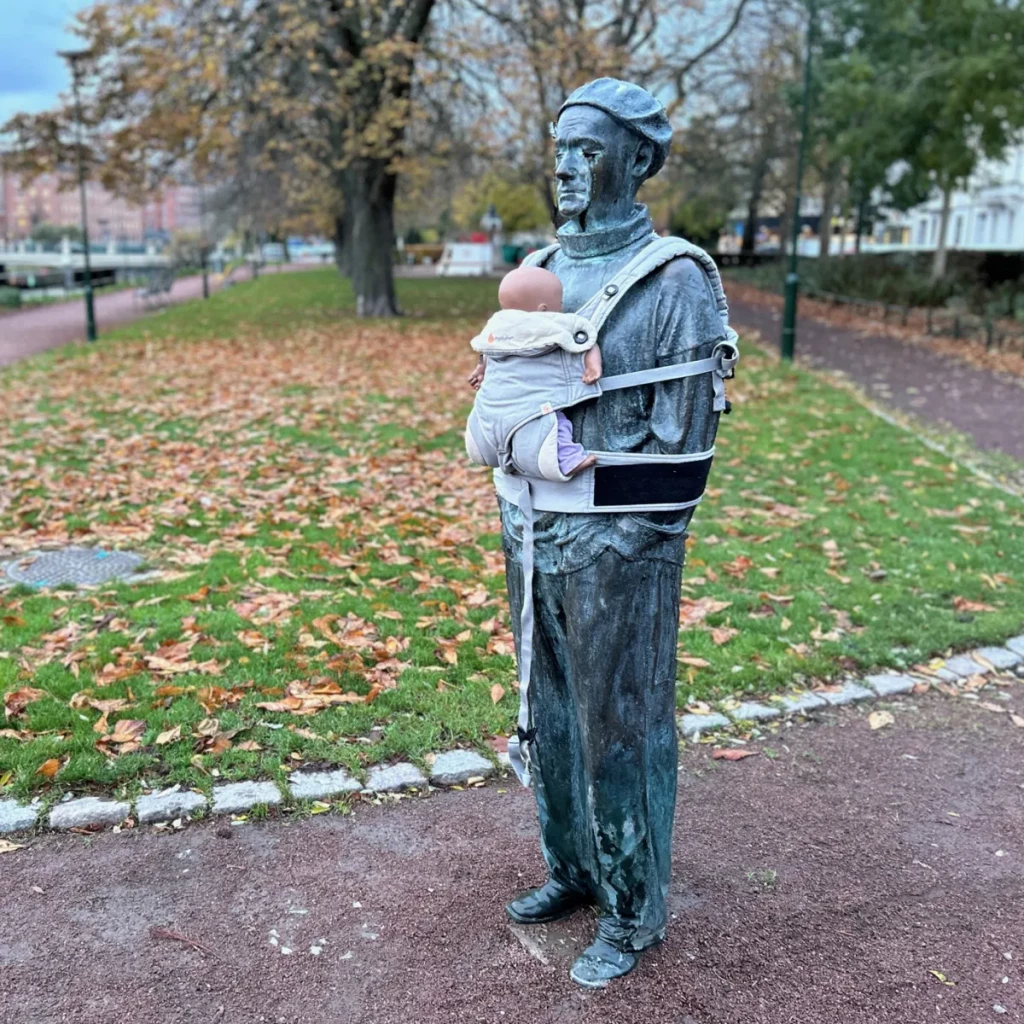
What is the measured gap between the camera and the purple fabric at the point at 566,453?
2.52 m

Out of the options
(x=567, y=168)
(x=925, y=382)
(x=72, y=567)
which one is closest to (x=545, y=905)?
→ (x=567, y=168)

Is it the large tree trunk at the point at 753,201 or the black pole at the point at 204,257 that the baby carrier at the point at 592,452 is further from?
the large tree trunk at the point at 753,201

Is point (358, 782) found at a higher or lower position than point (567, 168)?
lower

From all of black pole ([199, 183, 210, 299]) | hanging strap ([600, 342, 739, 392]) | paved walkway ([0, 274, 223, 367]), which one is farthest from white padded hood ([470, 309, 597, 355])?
black pole ([199, 183, 210, 299])

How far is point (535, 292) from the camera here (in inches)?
97.2

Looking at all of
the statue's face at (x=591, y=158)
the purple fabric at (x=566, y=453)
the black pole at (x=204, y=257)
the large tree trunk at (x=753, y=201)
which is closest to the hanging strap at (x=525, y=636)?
the purple fabric at (x=566, y=453)

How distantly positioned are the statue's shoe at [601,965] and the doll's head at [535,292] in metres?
1.87

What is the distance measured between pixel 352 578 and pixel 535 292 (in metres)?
4.17

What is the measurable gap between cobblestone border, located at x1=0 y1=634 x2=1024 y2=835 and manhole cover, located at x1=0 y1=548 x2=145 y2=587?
2.65 meters

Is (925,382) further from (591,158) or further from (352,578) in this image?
(591,158)

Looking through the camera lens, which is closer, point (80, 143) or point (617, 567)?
point (617, 567)

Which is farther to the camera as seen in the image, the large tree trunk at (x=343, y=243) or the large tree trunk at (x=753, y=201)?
the large tree trunk at (x=753, y=201)

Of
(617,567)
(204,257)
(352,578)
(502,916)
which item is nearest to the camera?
(617,567)

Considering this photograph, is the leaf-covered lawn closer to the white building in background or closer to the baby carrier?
the baby carrier
